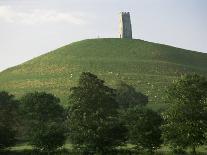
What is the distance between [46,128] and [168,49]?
388 feet

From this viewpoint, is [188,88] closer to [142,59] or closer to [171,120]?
[171,120]

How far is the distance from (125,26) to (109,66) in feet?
159

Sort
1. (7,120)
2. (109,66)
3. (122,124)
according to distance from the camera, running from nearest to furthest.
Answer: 1. (122,124)
2. (7,120)
3. (109,66)

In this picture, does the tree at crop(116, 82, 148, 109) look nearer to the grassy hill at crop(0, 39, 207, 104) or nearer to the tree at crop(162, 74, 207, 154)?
the grassy hill at crop(0, 39, 207, 104)

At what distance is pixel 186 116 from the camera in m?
52.4

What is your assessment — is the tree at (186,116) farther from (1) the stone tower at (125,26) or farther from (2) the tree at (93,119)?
(1) the stone tower at (125,26)

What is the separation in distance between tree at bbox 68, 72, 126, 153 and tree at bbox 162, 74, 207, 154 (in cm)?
688

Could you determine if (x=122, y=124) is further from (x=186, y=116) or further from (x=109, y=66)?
(x=109, y=66)

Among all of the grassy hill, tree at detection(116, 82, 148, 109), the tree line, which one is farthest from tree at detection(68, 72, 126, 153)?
the grassy hill

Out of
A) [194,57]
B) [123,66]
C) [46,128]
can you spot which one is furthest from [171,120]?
[194,57]

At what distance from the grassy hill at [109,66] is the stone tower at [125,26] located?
1194 centimetres

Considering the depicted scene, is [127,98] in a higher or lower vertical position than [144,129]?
higher

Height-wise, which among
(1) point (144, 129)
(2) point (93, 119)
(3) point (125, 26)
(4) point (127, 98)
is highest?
(3) point (125, 26)

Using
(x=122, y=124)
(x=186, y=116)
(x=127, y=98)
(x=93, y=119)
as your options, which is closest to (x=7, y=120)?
(x=93, y=119)
